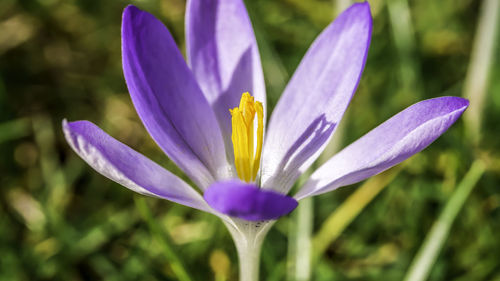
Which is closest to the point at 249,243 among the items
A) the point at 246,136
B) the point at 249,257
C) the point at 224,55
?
the point at 249,257

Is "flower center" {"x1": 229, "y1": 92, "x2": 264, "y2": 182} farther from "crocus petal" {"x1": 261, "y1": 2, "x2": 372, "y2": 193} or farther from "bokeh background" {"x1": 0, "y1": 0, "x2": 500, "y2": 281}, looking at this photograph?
"bokeh background" {"x1": 0, "y1": 0, "x2": 500, "y2": 281}

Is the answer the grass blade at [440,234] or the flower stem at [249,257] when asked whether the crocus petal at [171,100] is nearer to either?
the flower stem at [249,257]

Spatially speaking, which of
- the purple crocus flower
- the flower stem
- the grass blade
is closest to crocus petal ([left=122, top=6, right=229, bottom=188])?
the purple crocus flower

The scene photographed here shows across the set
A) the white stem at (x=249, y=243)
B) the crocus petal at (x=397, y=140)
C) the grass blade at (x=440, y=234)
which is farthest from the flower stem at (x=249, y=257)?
the grass blade at (x=440, y=234)

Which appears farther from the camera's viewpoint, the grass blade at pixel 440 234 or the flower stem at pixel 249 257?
the grass blade at pixel 440 234

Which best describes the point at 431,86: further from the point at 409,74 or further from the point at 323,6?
the point at 323,6

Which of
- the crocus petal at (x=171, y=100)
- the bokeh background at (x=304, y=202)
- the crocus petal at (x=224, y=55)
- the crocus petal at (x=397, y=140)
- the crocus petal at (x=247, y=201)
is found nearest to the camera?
the crocus petal at (x=247, y=201)

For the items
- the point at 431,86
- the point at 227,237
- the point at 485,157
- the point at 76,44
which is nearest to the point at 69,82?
the point at 76,44
